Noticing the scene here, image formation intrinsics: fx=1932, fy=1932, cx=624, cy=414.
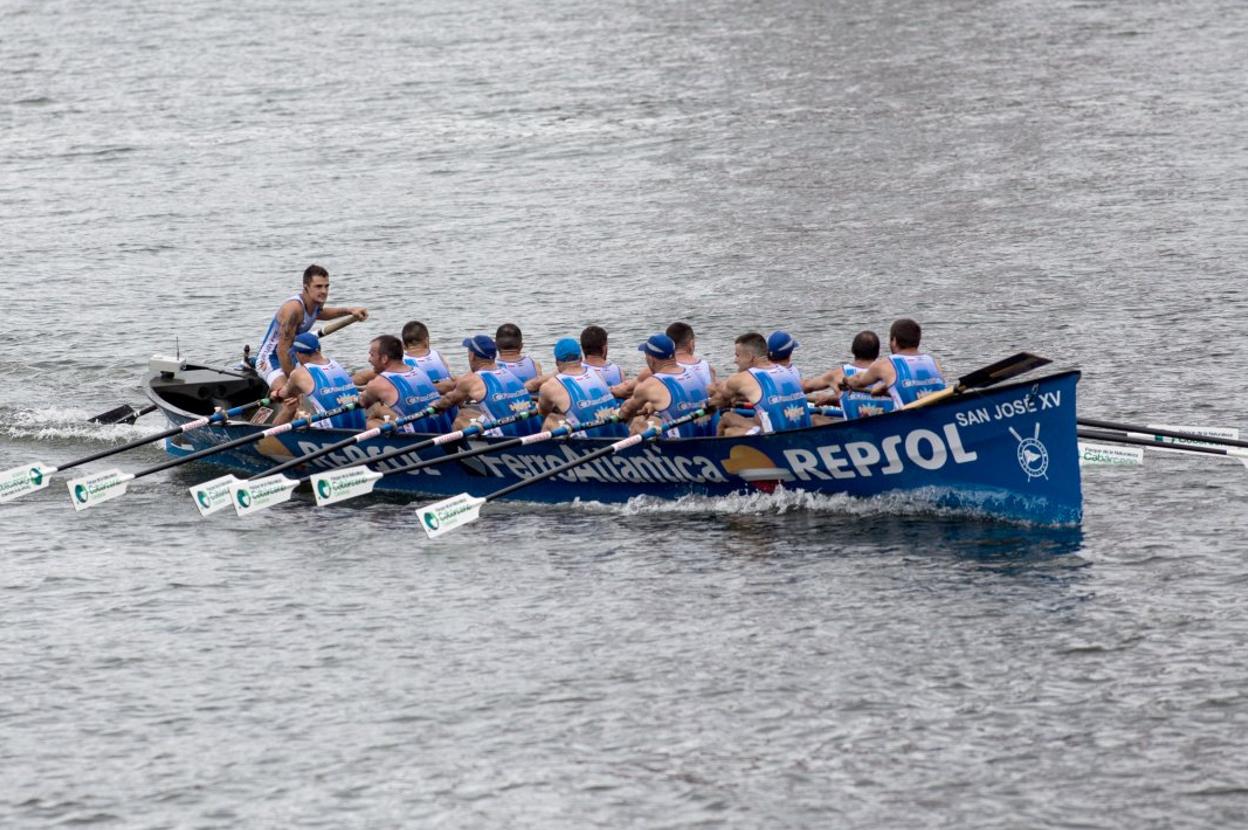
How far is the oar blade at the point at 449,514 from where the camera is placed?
23.9 meters

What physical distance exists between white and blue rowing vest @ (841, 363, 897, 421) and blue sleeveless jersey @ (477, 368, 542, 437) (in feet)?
13.8

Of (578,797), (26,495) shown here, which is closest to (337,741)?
(578,797)

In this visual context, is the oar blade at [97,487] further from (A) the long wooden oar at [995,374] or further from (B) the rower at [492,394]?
Result: (A) the long wooden oar at [995,374]

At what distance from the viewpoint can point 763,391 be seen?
24.6 metres

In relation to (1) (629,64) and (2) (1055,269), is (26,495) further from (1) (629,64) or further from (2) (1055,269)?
(1) (629,64)

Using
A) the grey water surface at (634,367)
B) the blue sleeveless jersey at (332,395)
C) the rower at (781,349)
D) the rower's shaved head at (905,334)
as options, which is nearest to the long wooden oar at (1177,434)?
the grey water surface at (634,367)

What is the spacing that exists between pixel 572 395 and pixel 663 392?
4.20 ft

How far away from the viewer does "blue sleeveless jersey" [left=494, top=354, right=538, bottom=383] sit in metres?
26.8

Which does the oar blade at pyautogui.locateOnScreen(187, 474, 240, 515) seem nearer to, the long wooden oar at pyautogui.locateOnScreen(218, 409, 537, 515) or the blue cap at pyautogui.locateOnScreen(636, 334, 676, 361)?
the long wooden oar at pyautogui.locateOnScreen(218, 409, 537, 515)

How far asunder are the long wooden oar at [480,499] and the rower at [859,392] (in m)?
2.02

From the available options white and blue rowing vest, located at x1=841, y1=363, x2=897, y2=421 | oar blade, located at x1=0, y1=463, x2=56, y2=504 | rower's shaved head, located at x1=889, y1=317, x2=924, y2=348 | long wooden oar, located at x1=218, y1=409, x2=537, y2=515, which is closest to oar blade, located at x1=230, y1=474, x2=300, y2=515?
long wooden oar, located at x1=218, y1=409, x2=537, y2=515

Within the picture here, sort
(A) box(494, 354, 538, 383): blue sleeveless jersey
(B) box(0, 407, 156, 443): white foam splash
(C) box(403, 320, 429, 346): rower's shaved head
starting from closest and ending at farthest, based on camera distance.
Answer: (A) box(494, 354, 538, 383): blue sleeveless jersey
(C) box(403, 320, 429, 346): rower's shaved head
(B) box(0, 407, 156, 443): white foam splash

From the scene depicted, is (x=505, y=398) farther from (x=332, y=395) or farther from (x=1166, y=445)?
(x=1166, y=445)

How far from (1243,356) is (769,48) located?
1614 inches
